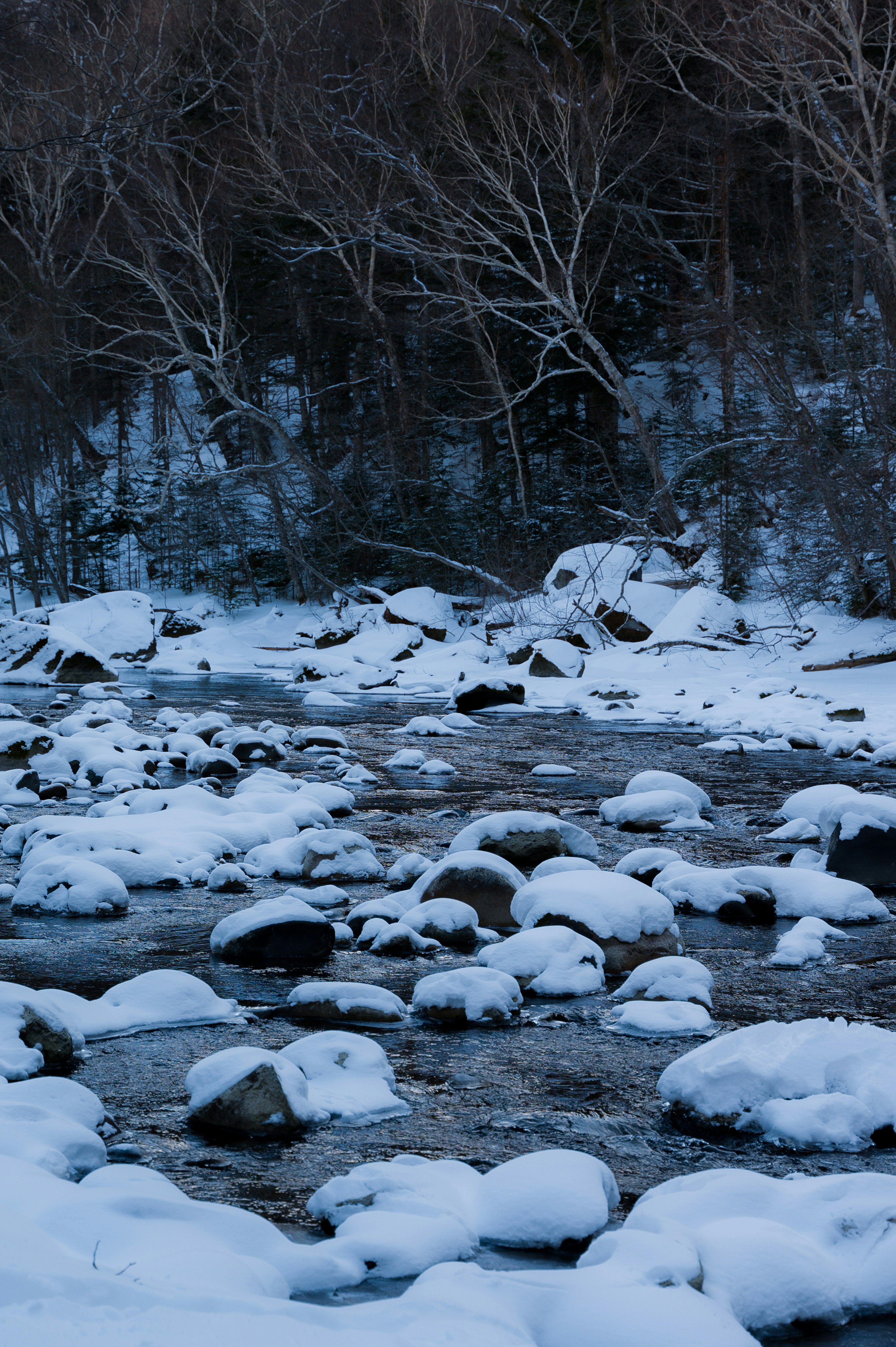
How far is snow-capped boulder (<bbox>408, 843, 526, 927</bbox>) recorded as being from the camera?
394 cm

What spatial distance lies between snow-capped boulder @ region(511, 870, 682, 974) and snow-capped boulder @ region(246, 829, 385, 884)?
0.97 m

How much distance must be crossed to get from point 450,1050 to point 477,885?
114 cm

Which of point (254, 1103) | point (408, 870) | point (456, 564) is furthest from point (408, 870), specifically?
point (456, 564)

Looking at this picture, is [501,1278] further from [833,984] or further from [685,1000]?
→ [833,984]

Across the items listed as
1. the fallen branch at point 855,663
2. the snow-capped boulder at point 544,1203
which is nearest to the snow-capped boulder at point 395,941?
the snow-capped boulder at point 544,1203

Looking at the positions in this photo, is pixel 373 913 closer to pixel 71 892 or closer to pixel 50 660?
pixel 71 892

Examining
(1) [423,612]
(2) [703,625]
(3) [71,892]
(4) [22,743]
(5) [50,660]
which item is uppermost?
(1) [423,612]

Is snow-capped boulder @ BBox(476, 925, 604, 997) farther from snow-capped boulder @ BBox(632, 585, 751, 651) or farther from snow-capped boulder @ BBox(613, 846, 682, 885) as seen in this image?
snow-capped boulder @ BBox(632, 585, 751, 651)

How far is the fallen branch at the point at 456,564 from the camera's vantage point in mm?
17031

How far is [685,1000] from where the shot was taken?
3.16 metres

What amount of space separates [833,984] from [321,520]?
19070 mm

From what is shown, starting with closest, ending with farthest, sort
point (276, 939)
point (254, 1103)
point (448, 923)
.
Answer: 1. point (254, 1103)
2. point (276, 939)
3. point (448, 923)

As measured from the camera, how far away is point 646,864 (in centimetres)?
445

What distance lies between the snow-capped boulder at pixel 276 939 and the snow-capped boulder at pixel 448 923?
0.32 metres
